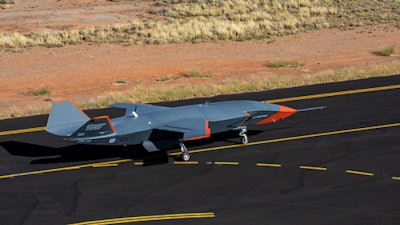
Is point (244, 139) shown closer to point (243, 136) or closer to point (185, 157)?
point (243, 136)

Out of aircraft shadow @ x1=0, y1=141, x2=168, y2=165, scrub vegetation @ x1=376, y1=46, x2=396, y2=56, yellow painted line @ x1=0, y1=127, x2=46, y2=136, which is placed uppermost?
aircraft shadow @ x1=0, y1=141, x2=168, y2=165

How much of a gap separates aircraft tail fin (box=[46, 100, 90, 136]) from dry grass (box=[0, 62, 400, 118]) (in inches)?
392

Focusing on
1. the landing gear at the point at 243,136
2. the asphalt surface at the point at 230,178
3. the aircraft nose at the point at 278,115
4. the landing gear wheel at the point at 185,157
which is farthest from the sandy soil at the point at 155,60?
the aircraft nose at the point at 278,115

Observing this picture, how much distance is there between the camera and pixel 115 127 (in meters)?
29.1

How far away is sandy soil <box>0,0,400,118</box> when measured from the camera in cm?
4931

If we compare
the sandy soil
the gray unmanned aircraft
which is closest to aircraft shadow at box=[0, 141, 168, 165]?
the gray unmanned aircraft

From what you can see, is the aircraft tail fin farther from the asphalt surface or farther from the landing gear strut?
the landing gear strut

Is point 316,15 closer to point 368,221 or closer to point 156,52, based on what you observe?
point 156,52

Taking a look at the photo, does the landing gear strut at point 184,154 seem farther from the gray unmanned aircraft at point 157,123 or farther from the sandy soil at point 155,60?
the sandy soil at point 155,60

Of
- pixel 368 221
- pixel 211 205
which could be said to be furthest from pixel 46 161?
pixel 368 221

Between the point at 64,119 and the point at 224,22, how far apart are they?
42.6 meters

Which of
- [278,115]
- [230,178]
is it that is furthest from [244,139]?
[230,178]

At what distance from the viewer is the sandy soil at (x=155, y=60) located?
49.3 m

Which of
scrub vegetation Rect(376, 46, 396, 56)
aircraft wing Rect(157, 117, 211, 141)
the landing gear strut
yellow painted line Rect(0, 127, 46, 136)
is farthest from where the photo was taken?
scrub vegetation Rect(376, 46, 396, 56)
